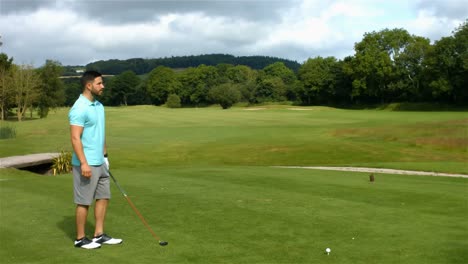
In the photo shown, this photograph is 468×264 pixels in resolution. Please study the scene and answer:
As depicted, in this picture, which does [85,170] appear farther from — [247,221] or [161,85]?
[161,85]

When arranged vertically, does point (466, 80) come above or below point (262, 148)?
above

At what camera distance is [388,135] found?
41906 mm

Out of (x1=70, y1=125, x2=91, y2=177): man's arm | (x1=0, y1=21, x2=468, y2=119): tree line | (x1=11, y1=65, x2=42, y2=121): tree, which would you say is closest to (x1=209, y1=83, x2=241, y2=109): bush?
(x1=0, y1=21, x2=468, y2=119): tree line

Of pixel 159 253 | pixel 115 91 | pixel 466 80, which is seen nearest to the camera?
pixel 159 253

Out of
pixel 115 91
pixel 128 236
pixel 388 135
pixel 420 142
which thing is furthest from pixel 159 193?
pixel 115 91

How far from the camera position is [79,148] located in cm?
714

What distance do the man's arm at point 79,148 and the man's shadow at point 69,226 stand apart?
5.34ft

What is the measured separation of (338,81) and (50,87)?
238 feet

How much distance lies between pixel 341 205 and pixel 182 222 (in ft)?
12.4

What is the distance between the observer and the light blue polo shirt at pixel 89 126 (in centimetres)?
721

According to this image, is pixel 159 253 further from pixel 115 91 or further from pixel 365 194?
pixel 115 91

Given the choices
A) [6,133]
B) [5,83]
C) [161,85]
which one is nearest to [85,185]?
[6,133]

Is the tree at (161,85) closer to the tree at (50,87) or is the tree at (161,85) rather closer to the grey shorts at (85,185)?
the tree at (50,87)

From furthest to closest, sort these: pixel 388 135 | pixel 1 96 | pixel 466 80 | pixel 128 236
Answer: pixel 466 80 → pixel 1 96 → pixel 388 135 → pixel 128 236
